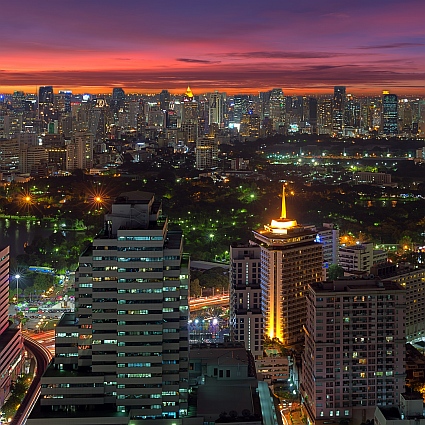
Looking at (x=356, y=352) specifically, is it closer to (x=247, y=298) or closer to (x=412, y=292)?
(x=247, y=298)

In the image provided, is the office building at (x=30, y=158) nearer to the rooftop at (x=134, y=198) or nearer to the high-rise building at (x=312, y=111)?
the high-rise building at (x=312, y=111)

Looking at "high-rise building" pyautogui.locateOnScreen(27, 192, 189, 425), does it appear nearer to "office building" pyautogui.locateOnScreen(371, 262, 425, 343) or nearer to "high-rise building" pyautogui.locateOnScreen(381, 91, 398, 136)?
"office building" pyautogui.locateOnScreen(371, 262, 425, 343)

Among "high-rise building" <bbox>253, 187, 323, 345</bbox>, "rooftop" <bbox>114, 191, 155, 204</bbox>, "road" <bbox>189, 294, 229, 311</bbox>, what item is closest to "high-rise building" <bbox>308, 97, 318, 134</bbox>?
"road" <bbox>189, 294, 229, 311</bbox>

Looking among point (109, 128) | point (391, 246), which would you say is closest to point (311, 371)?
point (391, 246)

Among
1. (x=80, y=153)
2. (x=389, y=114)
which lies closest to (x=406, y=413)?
(x=80, y=153)

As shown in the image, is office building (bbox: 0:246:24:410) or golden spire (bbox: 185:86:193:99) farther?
golden spire (bbox: 185:86:193:99)

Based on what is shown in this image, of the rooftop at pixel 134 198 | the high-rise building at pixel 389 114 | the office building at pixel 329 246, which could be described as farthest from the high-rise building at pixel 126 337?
the high-rise building at pixel 389 114
